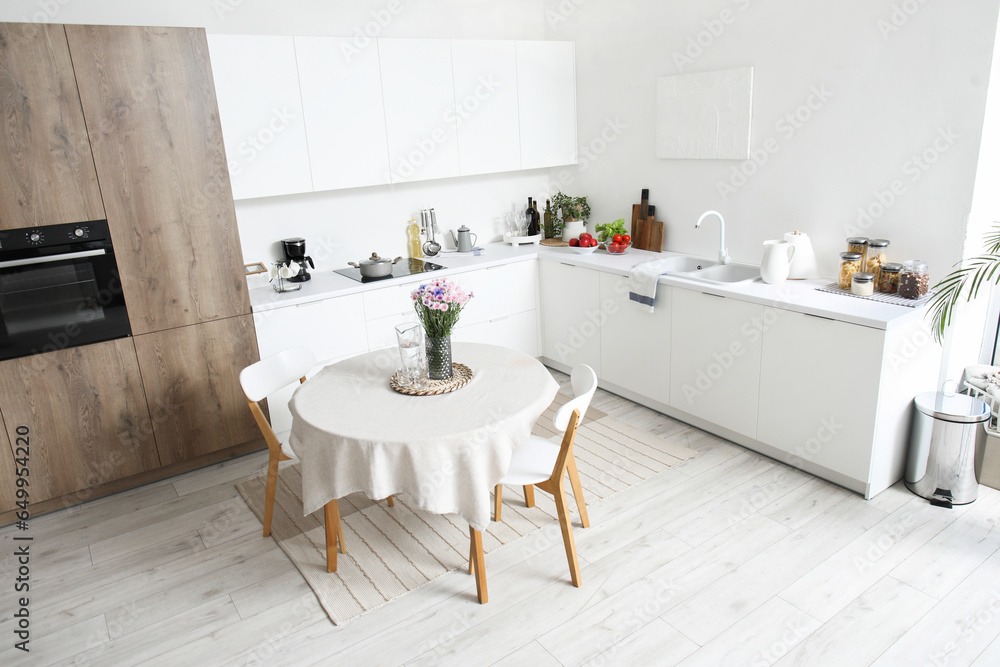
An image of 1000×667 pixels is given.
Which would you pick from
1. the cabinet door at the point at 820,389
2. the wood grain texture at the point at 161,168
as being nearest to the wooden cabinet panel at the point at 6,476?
the wood grain texture at the point at 161,168

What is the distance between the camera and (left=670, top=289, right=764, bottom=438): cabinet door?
10.6 feet

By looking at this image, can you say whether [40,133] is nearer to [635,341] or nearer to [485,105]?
[485,105]

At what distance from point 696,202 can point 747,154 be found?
0.45 meters

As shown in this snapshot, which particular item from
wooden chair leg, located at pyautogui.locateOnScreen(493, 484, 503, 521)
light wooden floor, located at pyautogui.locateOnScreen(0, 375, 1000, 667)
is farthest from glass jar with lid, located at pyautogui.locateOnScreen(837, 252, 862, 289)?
wooden chair leg, located at pyautogui.locateOnScreen(493, 484, 503, 521)

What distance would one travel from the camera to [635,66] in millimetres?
4164

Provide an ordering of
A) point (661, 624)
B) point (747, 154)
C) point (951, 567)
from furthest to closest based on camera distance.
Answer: point (747, 154) → point (951, 567) → point (661, 624)

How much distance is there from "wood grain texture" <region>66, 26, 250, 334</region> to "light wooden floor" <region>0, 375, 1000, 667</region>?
3.57 ft

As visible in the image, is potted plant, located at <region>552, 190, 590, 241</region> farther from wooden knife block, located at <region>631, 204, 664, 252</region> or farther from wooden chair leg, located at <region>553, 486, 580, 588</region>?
wooden chair leg, located at <region>553, 486, 580, 588</region>

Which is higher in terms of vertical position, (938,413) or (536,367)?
(536,367)

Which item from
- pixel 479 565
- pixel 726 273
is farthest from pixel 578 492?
pixel 726 273

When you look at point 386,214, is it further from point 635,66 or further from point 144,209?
point 635,66

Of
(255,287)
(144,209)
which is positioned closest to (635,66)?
(255,287)

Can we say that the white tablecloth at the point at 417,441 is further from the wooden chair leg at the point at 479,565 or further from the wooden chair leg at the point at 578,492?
the wooden chair leg at the point at 578,492

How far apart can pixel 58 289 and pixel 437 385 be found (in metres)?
1.84
